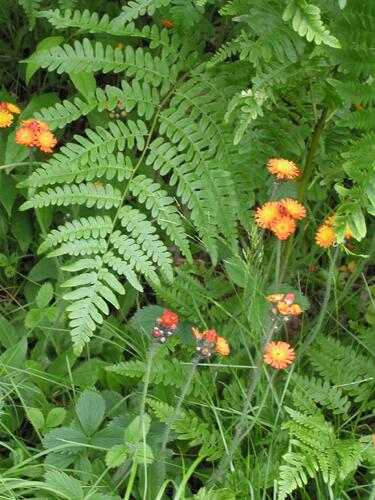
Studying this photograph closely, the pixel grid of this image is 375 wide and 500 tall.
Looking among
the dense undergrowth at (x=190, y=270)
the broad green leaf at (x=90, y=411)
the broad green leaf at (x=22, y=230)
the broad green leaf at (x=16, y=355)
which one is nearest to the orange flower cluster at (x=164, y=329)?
the dense undergrowth at (x=190, y=270)

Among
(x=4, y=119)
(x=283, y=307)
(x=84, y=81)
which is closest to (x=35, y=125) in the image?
(x=4, y=119)

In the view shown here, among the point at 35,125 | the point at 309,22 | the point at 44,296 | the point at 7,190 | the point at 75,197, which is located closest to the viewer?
the point at 309,22

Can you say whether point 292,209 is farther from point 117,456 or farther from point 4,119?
point 4,119

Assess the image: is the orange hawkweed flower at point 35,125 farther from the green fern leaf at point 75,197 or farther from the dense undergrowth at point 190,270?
Answer: the green fern leaf at point 75,197

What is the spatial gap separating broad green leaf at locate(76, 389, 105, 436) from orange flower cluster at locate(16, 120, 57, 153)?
0.62 m

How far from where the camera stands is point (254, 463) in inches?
71.2

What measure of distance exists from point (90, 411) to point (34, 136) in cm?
70

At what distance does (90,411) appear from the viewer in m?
1.71

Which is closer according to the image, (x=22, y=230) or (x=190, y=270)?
(x=190, y=270)

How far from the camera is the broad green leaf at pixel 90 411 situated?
170 cm

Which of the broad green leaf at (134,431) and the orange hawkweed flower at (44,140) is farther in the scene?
the orange hawkweed flower at (44,140)

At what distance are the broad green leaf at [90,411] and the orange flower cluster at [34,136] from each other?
2.03 ft

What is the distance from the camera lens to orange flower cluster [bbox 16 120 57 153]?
1866 mm

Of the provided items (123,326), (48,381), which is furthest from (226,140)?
(48,381)
